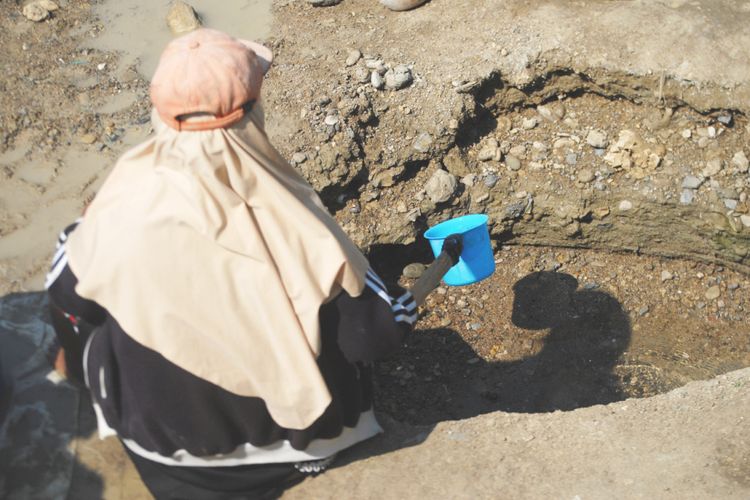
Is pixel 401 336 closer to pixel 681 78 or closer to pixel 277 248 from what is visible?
pixel 277 248

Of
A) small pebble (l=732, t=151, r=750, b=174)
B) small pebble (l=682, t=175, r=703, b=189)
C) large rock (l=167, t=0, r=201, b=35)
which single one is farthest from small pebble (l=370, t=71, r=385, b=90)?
small pebble (l=732, t=151, r=750, b=174)

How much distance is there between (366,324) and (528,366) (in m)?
2.02

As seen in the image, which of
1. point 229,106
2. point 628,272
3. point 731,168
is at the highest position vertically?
point 229,106

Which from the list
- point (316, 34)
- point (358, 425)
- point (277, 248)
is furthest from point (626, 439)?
point (316, 34)

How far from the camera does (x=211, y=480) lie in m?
2.37

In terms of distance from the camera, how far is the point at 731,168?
420 cm

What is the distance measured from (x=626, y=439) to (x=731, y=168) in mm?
2022

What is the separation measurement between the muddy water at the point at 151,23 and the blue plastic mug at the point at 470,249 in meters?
1.81

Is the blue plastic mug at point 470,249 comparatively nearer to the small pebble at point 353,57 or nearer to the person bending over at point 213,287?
the person bending over at point 213,287

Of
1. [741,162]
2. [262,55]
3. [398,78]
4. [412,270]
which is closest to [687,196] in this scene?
[741,162]

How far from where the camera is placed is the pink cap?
1.98 meters

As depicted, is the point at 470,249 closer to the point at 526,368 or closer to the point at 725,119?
the point at 526,368

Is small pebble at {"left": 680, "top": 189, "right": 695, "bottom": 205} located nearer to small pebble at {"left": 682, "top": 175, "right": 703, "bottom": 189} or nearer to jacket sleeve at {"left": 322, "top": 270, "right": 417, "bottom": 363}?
Answer: small pebble at {"left": 682, "top": 175, "right": 703, "bottom": 189}

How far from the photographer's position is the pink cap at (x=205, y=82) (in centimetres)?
198
